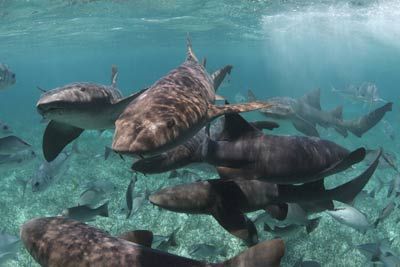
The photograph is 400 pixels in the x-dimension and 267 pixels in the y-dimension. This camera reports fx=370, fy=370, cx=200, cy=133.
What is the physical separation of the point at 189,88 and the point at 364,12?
38.1 metres

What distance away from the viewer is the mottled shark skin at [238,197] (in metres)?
3.92

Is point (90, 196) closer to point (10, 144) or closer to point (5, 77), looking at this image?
point (10, 144)

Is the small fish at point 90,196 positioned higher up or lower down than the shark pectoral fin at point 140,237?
lower down

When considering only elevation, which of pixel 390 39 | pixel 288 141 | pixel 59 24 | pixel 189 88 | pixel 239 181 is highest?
pixel 189 88

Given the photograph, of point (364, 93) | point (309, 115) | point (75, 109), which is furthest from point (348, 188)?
point (364, 93)

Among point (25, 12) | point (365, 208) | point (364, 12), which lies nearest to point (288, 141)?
point (365, 208)

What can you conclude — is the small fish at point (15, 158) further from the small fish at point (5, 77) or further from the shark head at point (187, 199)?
the shark head at point (187, 199)

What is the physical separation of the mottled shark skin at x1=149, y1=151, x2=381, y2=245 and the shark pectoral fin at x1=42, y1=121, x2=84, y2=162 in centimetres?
235

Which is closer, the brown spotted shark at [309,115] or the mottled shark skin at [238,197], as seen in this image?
the mottled shark skin at [238,197]

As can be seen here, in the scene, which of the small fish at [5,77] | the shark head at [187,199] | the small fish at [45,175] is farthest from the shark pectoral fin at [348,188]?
the small fish at [5,77]

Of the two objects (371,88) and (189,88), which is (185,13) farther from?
(189,88)

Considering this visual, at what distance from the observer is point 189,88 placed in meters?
4.97

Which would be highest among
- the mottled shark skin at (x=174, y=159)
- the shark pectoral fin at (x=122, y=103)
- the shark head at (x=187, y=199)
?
the shark pectoral fin at (x=122, y=103)

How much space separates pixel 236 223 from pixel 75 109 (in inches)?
105
